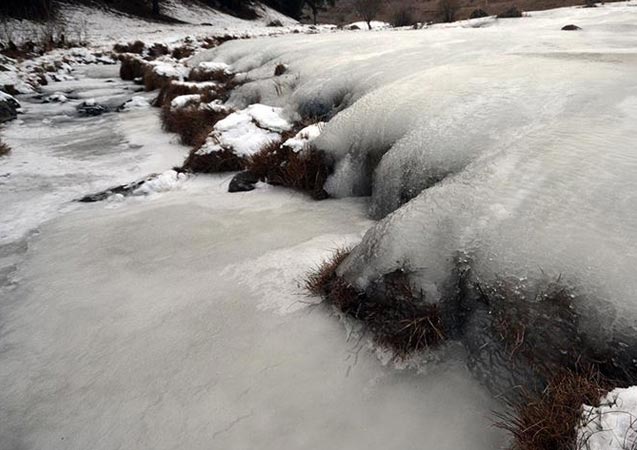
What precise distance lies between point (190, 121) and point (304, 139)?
294 centimetres

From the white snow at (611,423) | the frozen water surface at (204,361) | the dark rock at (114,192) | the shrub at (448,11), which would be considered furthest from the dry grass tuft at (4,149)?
the shrub at (448,11)

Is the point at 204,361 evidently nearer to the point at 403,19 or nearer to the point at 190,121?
the point at 190,121

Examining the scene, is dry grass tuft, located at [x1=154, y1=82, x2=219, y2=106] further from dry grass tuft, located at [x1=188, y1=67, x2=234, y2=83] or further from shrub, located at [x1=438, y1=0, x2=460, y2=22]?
shrub, located at [x1=438, y1=0, x2=460, y2=22]

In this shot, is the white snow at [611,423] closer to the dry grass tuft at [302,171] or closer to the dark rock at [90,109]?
the dry grass tuft at [302,171]

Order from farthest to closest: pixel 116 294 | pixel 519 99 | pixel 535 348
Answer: pixel 519 99
pixel 116 294
pixel 535 348

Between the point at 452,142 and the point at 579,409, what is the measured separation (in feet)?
6.98

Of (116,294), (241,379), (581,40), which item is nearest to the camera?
(241,379)

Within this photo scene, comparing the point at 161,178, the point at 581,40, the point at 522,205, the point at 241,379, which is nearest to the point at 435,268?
the point at 522,205

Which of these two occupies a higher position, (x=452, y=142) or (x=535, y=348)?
(x=452, y=142)

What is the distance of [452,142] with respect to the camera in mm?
3246

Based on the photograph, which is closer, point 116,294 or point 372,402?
point 372,402

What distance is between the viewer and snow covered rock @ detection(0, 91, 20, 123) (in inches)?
324

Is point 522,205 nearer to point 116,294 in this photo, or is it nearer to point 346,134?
point 346,134

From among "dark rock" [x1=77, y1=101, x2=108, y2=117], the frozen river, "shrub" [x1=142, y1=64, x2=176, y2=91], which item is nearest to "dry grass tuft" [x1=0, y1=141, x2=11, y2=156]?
the frozen river
